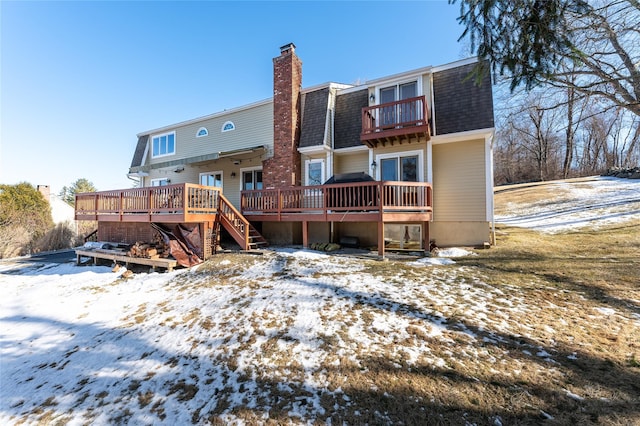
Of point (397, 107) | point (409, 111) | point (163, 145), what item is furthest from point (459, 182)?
point (163, 145)

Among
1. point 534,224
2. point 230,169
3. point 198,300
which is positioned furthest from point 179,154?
point 534,224

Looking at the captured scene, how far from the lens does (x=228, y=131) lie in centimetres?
1401

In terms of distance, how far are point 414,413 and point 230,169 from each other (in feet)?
47.2

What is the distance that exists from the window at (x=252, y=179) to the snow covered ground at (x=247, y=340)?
742cm

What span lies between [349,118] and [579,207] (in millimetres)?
15337

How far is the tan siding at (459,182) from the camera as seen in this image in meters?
9.48

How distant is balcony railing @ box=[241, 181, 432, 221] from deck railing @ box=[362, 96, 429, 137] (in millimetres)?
2519

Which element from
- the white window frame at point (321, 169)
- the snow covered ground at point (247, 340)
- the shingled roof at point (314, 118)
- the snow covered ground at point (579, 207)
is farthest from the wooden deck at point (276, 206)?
the snow covered ground at point (579, 207)

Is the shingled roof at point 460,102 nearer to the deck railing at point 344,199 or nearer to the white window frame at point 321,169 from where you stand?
the deck railing at point 344,199

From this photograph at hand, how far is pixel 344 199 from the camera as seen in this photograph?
8.85 metres

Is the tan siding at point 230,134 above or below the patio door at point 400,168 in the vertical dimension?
above

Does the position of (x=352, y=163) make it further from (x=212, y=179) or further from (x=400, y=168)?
(x=212, y=179)

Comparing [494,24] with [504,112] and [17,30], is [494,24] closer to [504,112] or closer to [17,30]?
[504,112]

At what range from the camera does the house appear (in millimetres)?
8906
